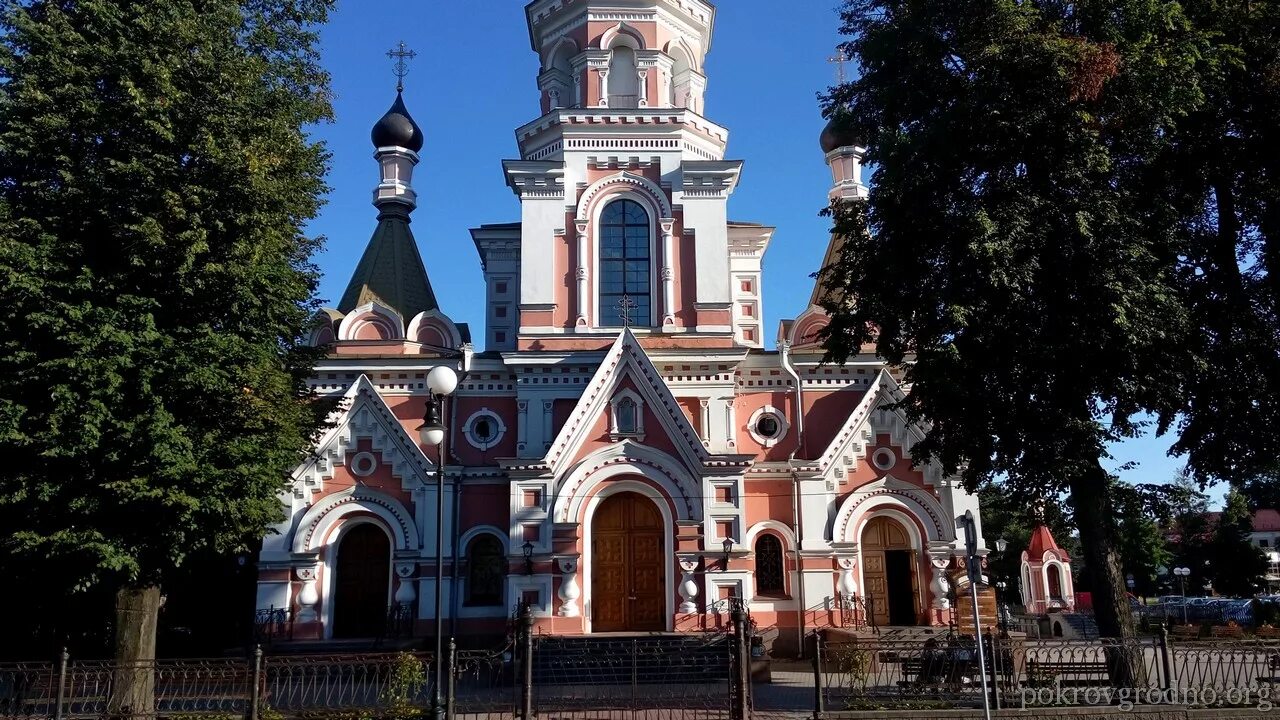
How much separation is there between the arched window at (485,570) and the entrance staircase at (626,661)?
3.55m

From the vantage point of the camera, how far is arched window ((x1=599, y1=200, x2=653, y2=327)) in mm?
22500

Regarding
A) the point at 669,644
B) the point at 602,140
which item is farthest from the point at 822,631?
the point at 602,140

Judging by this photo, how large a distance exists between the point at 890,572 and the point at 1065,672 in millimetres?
7784

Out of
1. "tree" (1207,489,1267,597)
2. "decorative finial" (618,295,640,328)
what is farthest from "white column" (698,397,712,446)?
"tree" (1207,489,1267,597)

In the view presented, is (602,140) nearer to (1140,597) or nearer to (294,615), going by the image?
(294,615)

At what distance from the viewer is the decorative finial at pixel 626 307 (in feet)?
73.0

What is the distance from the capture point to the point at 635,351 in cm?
2038

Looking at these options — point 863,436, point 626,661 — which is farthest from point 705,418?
point 626,661

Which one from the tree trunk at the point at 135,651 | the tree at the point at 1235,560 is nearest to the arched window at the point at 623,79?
the tree trunk at the point at 135,651

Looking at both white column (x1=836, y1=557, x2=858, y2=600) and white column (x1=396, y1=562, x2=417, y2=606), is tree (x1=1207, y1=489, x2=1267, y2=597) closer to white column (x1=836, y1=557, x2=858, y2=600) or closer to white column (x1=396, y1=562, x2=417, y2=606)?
white column (x1=836, y1=557, x2=858, y2=600)

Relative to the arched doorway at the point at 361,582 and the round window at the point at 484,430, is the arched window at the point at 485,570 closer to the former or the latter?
the arched doorway at the point at 361,582

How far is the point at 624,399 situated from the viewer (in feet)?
66.7

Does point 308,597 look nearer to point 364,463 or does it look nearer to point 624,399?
point 364,463

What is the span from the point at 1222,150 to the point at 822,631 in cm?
1129
